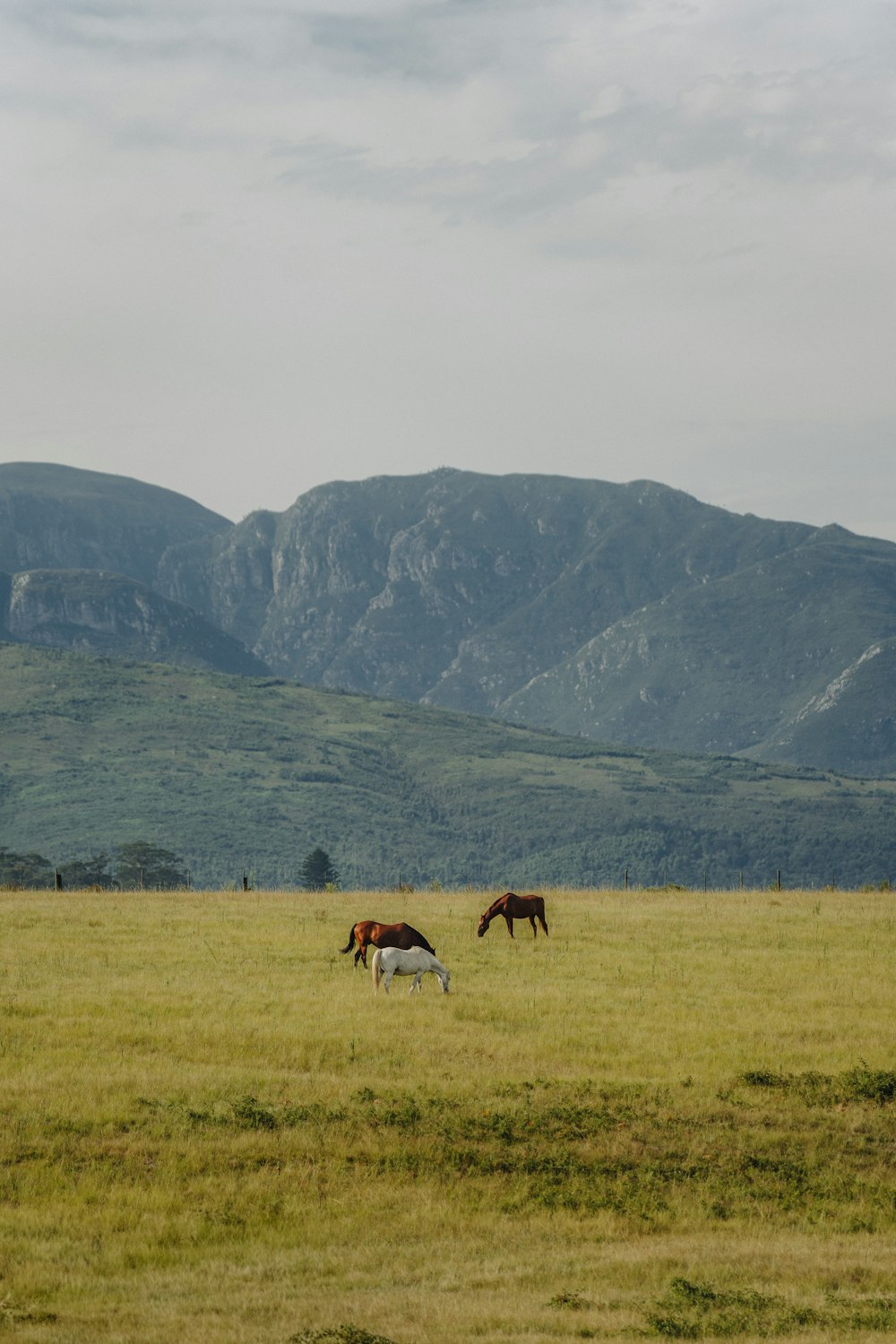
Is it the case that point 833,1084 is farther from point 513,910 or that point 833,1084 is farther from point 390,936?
point 513,910

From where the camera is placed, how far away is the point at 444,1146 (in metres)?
23.9

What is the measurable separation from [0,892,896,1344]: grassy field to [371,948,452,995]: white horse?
0.52 metres

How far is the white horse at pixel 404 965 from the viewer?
112 feet

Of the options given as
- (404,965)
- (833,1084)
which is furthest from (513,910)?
(833,1084)

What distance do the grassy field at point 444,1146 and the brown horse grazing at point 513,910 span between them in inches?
94.0

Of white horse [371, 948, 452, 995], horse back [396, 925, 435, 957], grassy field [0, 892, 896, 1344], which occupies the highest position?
horse back [396, 925, 435, 957]

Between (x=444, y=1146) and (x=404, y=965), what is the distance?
413 inches

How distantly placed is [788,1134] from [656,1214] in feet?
14.7

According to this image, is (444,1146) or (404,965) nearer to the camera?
(444,1146)

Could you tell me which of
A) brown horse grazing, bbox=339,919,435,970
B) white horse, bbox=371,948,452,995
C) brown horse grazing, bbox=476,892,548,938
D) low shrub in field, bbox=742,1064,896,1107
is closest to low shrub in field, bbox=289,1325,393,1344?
low shrub in field, bbox=742,1064,896,1107

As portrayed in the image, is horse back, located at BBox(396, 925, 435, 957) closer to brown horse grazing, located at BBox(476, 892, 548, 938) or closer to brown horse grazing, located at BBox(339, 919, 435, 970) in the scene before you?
brown horse grazing, located at BBox(339, 919, 435, 970)

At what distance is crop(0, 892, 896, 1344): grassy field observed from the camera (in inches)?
677

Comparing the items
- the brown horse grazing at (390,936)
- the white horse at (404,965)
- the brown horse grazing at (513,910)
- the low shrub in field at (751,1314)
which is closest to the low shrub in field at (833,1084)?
the white horse at (404,965)

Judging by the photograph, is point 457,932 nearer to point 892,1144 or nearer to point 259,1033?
point 259,1033
